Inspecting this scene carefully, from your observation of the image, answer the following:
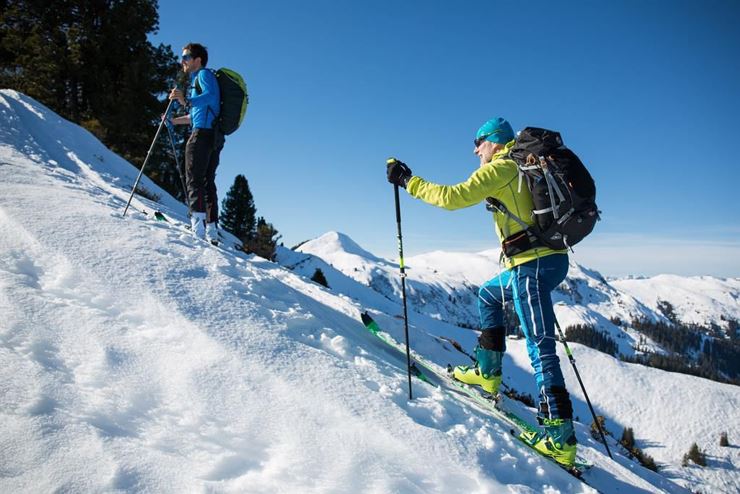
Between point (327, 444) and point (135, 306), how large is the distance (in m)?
2.60

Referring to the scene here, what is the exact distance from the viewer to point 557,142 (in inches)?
153

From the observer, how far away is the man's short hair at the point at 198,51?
6.68 meters

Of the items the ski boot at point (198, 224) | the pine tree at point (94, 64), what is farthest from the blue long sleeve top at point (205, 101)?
the pine tree at point (94, 64)

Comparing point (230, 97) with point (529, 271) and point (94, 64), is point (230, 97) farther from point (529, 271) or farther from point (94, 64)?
point (94, 64)

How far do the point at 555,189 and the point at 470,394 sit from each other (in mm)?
2930

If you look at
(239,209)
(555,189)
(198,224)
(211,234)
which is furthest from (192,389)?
(239,209)

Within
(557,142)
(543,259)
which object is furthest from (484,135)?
(543,259)

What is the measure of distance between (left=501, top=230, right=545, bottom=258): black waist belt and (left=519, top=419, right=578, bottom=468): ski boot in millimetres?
1802

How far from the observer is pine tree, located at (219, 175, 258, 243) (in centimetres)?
4041

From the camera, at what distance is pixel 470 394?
5137 mm

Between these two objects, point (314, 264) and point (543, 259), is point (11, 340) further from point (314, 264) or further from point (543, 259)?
point (314, 264)

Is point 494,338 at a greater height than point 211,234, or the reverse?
point 211,234

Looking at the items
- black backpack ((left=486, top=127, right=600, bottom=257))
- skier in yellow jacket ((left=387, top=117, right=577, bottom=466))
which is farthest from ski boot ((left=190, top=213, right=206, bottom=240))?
black backpack ((left=486, top=127, right=600, bottom=257))

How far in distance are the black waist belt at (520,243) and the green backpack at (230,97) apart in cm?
521
